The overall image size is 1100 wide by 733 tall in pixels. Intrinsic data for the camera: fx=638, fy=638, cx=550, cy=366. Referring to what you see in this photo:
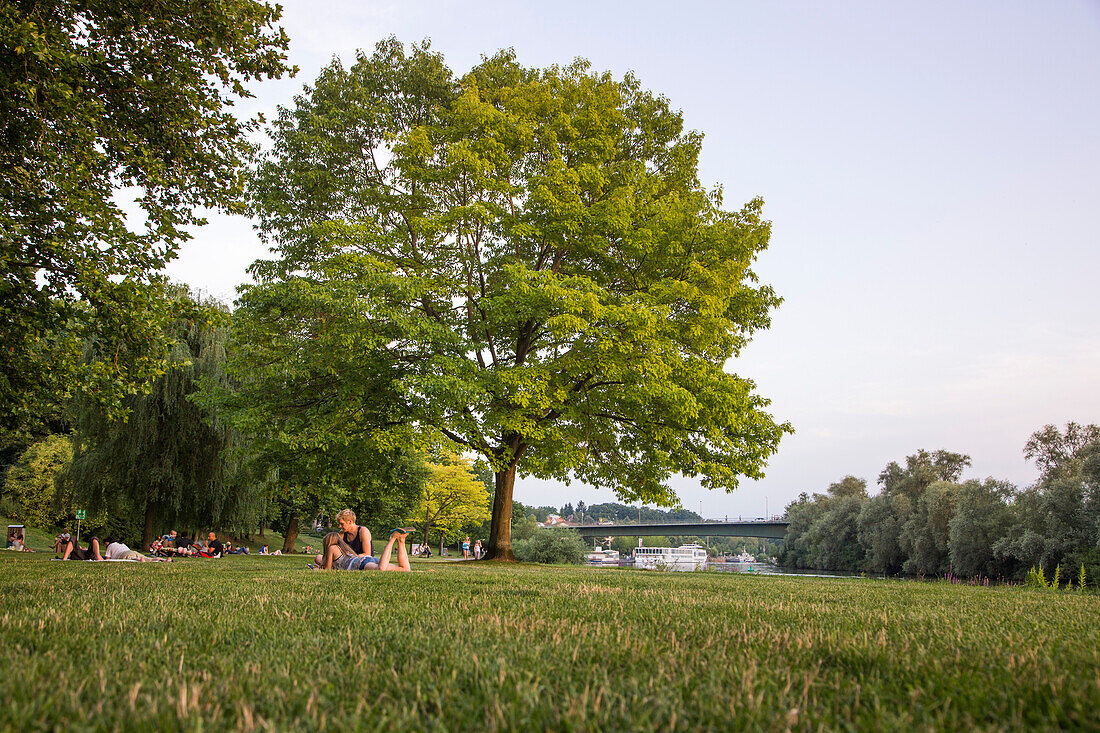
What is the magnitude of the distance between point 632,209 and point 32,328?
1464cm

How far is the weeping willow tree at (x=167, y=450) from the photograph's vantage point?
76.0ft

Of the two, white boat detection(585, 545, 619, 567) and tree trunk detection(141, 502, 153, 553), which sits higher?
tree trunk detection(141, 502, 153, 553)

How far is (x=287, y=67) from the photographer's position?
11.1 m

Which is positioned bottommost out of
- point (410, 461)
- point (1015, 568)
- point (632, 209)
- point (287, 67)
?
point (1015, 568)

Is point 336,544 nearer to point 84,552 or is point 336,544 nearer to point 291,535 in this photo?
point 84,552

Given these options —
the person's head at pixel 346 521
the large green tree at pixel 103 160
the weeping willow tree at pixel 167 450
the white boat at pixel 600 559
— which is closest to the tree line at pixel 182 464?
the weeping willow tree at pixel 167 450

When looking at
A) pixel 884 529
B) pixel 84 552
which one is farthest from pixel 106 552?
pixel 884 529

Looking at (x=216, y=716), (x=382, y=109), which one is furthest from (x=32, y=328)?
(x=382, y=109)

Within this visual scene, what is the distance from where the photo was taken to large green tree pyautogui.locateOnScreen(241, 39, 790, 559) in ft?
56.1

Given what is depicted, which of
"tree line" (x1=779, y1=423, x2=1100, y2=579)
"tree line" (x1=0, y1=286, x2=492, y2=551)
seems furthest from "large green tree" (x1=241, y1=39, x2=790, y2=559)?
"tree line" (x1=779, y1=423, x2=1100, y2=579)

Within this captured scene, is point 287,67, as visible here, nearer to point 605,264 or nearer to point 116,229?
point 116,229

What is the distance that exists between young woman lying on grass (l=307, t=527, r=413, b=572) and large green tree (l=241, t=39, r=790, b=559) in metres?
5.16

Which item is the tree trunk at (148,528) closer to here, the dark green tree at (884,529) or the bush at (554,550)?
the bush at (554,550)

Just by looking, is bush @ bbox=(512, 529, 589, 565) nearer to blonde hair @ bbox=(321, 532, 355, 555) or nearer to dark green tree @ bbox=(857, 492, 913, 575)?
blonde hair @ bbox=(321, 532, 355, 555)
